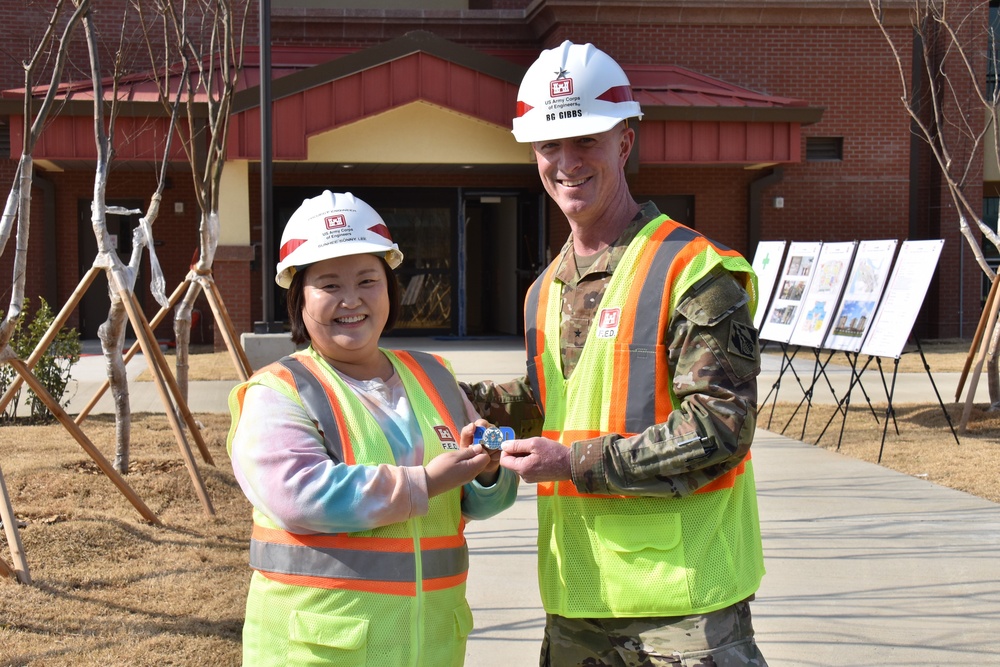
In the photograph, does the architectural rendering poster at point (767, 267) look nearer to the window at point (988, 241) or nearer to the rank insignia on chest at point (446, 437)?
the rank insignia on chest at point (446, 437)

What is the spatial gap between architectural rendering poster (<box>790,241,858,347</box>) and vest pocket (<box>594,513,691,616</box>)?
26.0ft

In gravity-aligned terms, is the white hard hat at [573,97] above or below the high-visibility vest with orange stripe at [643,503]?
above

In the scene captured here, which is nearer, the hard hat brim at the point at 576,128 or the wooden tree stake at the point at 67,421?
the hard hat brim at the point at 576,128

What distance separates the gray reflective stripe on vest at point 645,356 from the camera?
8.19ft

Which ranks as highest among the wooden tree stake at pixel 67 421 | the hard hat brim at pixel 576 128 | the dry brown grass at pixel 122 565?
the hard hat brim at pixel 576 128

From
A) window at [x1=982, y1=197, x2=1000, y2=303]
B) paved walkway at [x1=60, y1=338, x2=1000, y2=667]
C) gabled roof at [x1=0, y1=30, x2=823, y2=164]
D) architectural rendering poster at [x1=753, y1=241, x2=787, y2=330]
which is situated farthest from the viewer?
window at [x1=982, y1=197, x2=1000, y2=303]

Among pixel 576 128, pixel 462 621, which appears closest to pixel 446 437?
pixel 462 621

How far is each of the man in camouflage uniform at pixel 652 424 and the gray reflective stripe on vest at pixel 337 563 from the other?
34 centimetres

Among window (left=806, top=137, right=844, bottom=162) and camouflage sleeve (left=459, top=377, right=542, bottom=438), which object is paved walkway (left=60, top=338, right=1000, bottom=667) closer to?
camouflage sleeve (left=459, top=377, right=542, bottom=438)

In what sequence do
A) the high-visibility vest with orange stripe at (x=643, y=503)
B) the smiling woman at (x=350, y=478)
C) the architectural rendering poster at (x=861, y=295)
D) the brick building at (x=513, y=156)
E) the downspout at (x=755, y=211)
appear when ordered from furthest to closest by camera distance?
the downspout at (x=755, y=211) → the brick building at (x=513, y=156) → the architectural rendering poster at (x=861, y=295) → the high-visibility vest with orange stripe at (x=643, y=503) → the smiling woman at (x=350, y=478)

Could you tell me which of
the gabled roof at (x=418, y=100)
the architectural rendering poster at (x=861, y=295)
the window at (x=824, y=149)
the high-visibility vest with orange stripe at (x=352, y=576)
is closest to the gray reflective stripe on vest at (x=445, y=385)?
the high-visibility vest with orange stripe at (x=352, y=576)

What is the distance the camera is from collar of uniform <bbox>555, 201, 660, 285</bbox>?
2.65 meters

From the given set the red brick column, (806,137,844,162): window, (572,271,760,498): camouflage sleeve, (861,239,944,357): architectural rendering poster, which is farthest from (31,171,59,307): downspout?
(572,271,760,498): camouflage sleeve

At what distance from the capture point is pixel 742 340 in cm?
246
